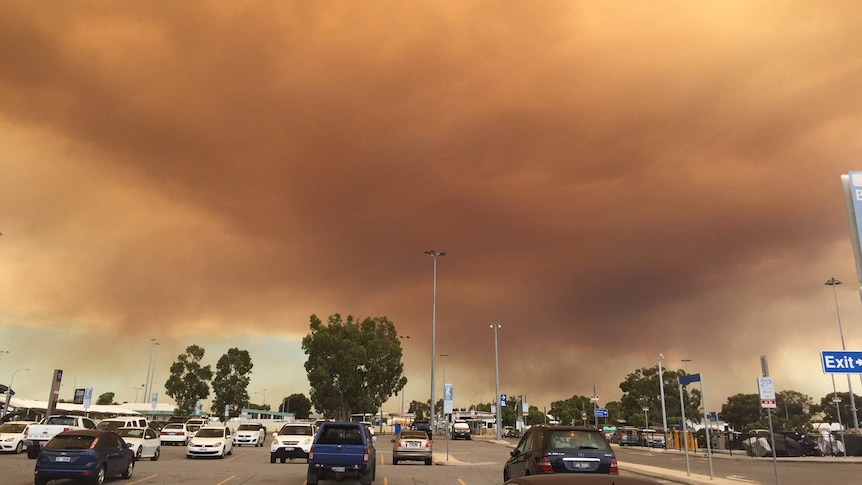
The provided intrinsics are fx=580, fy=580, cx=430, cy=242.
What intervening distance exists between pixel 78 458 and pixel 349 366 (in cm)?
5507

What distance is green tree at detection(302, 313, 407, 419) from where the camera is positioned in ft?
234

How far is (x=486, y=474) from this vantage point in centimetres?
2270

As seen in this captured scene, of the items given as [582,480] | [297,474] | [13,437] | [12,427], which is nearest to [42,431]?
[13,437]

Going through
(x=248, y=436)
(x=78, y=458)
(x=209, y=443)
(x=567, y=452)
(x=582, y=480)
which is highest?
(x=582, y=480)

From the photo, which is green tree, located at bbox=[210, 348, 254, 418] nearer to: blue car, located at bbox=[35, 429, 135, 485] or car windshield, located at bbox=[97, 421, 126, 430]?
car windshield, located at bbox=[97, 421, 126, 430]

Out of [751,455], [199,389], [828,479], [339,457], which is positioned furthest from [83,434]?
[199,389]

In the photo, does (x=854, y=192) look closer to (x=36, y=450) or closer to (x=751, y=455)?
(x=751, y=455)

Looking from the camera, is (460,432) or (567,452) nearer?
(567,452)

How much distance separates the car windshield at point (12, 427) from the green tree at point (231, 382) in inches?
2141

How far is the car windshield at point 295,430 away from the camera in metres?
28.9

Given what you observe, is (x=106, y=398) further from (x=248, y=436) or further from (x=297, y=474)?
(x=297, y=474)

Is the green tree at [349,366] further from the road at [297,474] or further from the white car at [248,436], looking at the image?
the road at [297,474]

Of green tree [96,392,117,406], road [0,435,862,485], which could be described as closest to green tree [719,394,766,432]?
road [0,435,862,485]

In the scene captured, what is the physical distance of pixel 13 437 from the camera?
96.8 feet
